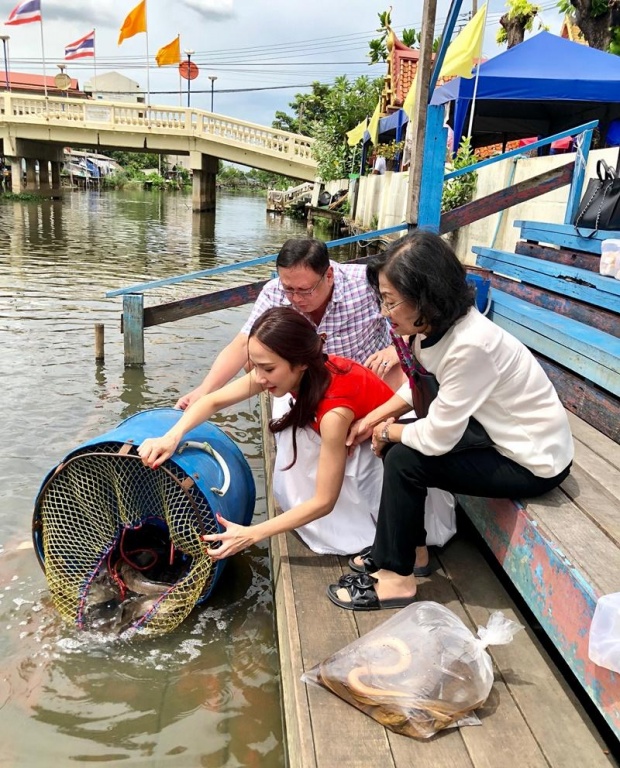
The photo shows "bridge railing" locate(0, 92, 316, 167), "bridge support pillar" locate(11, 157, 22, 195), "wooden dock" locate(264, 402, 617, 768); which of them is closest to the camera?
"wooden dock" locate(264, 402, 617, 768)

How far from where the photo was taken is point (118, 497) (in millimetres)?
2844

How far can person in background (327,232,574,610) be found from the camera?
208 centimetres

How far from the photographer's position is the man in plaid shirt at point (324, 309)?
3188mm

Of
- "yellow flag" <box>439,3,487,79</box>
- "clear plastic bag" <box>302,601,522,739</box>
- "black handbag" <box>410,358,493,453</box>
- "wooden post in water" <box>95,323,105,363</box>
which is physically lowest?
"wooden post in water" <box>95,323,105,363</box>

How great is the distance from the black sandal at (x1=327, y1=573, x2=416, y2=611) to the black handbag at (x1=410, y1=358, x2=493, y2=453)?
0.61 meters

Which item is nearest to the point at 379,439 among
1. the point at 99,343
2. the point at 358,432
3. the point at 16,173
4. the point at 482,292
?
the point at 358,432

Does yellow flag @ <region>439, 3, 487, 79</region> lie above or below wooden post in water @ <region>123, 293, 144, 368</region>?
above

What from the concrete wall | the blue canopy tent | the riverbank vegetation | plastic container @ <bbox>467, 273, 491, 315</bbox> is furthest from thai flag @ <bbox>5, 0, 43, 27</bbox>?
plastic container @ <bbox>467, 273, 491, 315</bbox>

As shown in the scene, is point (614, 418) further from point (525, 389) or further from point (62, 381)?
point (62, 381)

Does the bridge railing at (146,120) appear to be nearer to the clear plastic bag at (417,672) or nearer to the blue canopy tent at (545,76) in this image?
the blue canopy tent at (545,76)

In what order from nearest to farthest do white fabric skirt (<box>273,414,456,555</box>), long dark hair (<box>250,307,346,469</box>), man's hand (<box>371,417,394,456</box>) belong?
long dark hair (<box>250,307,346,469</box>) → man's hand (<box>371,417,394,456</box>) → white fabric skirt (<box>273,414,456,555</box>)

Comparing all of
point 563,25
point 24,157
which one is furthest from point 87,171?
point 563,25

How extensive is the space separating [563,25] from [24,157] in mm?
24072

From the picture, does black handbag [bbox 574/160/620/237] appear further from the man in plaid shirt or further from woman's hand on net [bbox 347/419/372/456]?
woman's hand on net [bbox 347/419/372/456]
